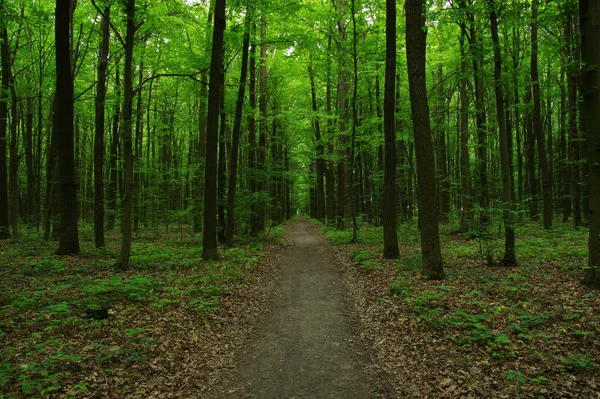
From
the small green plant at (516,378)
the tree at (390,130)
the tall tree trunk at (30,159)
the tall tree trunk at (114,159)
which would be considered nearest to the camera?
the small green plant at (516,378)

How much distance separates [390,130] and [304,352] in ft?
28.8

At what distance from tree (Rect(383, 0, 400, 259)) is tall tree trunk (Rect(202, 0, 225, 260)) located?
19.4 feet

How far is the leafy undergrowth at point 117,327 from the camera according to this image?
438cm

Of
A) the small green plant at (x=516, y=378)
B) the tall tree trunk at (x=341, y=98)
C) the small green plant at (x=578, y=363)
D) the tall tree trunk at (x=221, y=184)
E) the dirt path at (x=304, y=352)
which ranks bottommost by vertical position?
the dirt path at (x=304, y=352)

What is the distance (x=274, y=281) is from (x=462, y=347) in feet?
21.9

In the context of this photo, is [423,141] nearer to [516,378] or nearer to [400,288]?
[400,288]

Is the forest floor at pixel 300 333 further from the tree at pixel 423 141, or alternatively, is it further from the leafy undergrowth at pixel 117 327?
the tree at pixel 423 141

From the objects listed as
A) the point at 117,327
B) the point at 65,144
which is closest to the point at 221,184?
the point at 65,144

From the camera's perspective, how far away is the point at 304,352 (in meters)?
5.81

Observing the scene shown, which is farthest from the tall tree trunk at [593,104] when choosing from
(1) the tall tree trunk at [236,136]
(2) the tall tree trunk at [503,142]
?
(1) the tall tree trunk at [236,136]

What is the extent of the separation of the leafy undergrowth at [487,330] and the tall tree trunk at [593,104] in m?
1.13

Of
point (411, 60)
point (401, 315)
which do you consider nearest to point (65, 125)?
point (411, 60)

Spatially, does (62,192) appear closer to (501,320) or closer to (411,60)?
(411,60)

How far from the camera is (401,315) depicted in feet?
22.5
